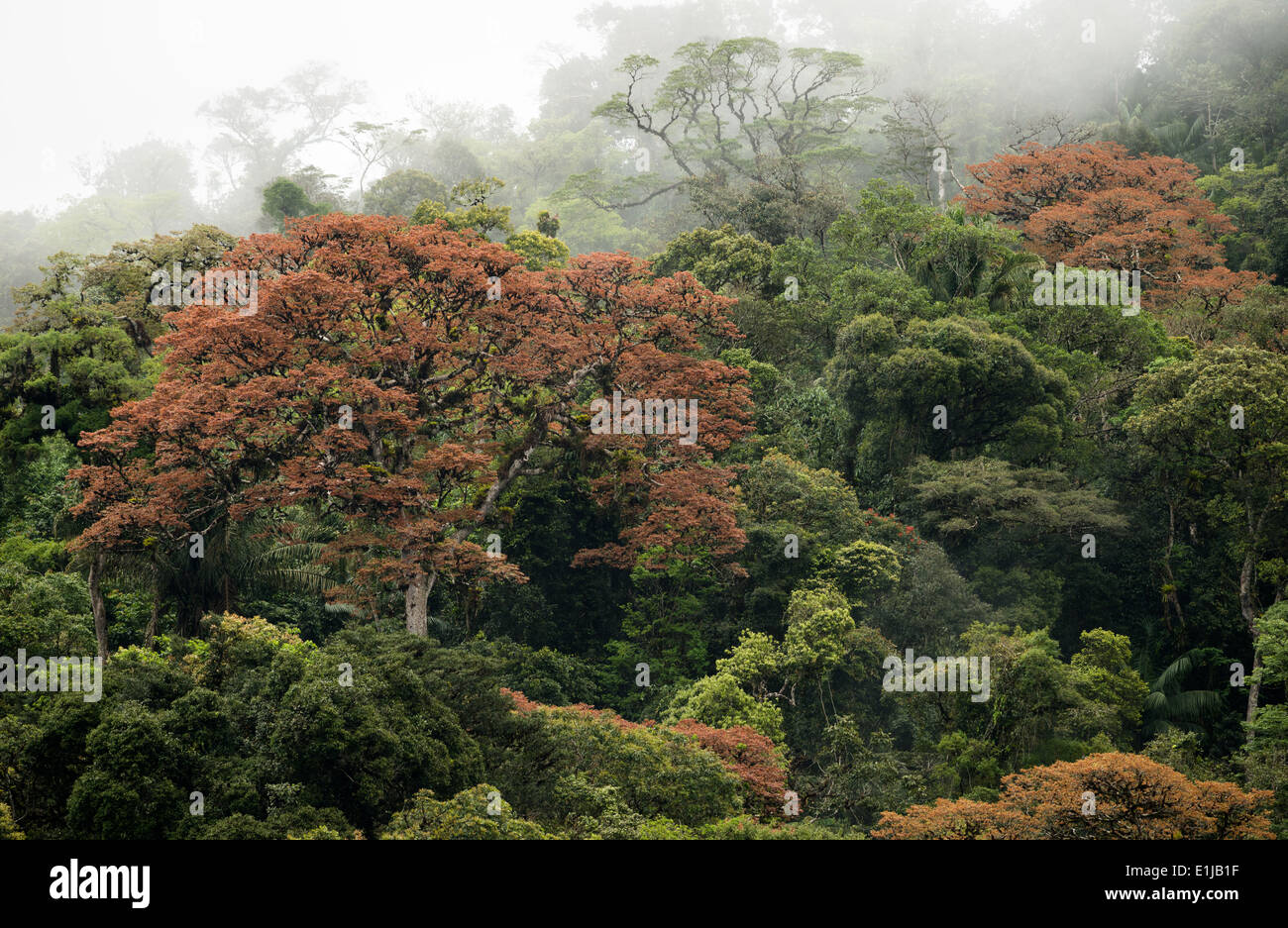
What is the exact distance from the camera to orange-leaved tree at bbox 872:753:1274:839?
11344 mm

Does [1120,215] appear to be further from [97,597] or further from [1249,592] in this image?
[97,597]

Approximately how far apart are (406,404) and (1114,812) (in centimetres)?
1104

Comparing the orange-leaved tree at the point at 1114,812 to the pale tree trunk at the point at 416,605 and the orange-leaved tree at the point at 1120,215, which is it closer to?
the pale tree trunk at the point at 416,605

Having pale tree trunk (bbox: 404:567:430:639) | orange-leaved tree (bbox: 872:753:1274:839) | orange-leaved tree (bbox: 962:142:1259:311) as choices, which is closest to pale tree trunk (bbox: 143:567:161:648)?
pale tree trunk (bbox: 404:567:430:639)

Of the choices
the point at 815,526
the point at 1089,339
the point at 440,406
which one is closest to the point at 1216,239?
the point at 1089,339

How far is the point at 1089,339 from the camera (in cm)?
2275

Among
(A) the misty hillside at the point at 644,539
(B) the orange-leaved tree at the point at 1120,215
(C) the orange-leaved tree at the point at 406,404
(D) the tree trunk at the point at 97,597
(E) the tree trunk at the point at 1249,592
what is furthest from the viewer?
(B) the orange-leaved tree at the point at 1120,215

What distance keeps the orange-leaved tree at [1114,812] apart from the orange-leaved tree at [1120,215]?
1691 centimetres

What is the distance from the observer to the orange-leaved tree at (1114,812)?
37.2 feet

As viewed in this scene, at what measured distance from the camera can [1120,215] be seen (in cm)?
2828

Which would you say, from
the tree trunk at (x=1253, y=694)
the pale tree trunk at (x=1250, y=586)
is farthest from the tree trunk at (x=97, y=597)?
the pale tree trunk at (x=1250, y=586)

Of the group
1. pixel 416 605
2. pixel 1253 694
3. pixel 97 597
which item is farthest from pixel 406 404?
pixel 1253 694

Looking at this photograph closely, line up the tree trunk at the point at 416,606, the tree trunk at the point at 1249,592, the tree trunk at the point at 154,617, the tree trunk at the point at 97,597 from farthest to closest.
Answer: the tree trunk at the point at 1249,592 → the tree trunk at the point at 416,606 → the tree trunk at the point at 154,617 → the tree trunk at the point at 97,597
